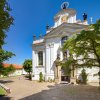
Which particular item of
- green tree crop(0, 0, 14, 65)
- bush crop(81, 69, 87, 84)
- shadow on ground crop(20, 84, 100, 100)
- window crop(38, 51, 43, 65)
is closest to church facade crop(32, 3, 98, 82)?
window crop(38, 51, 43, 65)

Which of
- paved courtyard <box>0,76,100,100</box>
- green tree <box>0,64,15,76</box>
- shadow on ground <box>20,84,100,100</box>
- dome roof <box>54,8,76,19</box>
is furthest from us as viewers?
dome roof <box>54,8,76,19</box>

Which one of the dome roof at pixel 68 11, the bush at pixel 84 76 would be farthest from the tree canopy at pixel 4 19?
the dome roof at pixel 68 11

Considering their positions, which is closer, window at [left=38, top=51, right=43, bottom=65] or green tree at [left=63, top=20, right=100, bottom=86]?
green tree at [left=63, top=20, right=100, bottom=86]

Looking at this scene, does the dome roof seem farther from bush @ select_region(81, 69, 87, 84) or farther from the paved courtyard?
the paved courtyard

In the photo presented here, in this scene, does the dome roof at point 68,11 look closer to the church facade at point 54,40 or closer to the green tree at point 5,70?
the church facade at point 54,40

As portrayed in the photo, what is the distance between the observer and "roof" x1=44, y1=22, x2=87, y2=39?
25.9 metres

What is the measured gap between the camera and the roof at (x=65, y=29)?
25.9m

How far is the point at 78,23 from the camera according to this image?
26.6 meters

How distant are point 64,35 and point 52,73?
6.50 meters

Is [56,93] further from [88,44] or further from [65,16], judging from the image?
[65,16]

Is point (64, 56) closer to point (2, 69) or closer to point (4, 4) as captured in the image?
point (2, 69)

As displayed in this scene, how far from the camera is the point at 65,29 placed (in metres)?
27.4

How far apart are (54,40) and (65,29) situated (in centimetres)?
275

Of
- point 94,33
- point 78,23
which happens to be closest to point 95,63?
point 94,33
